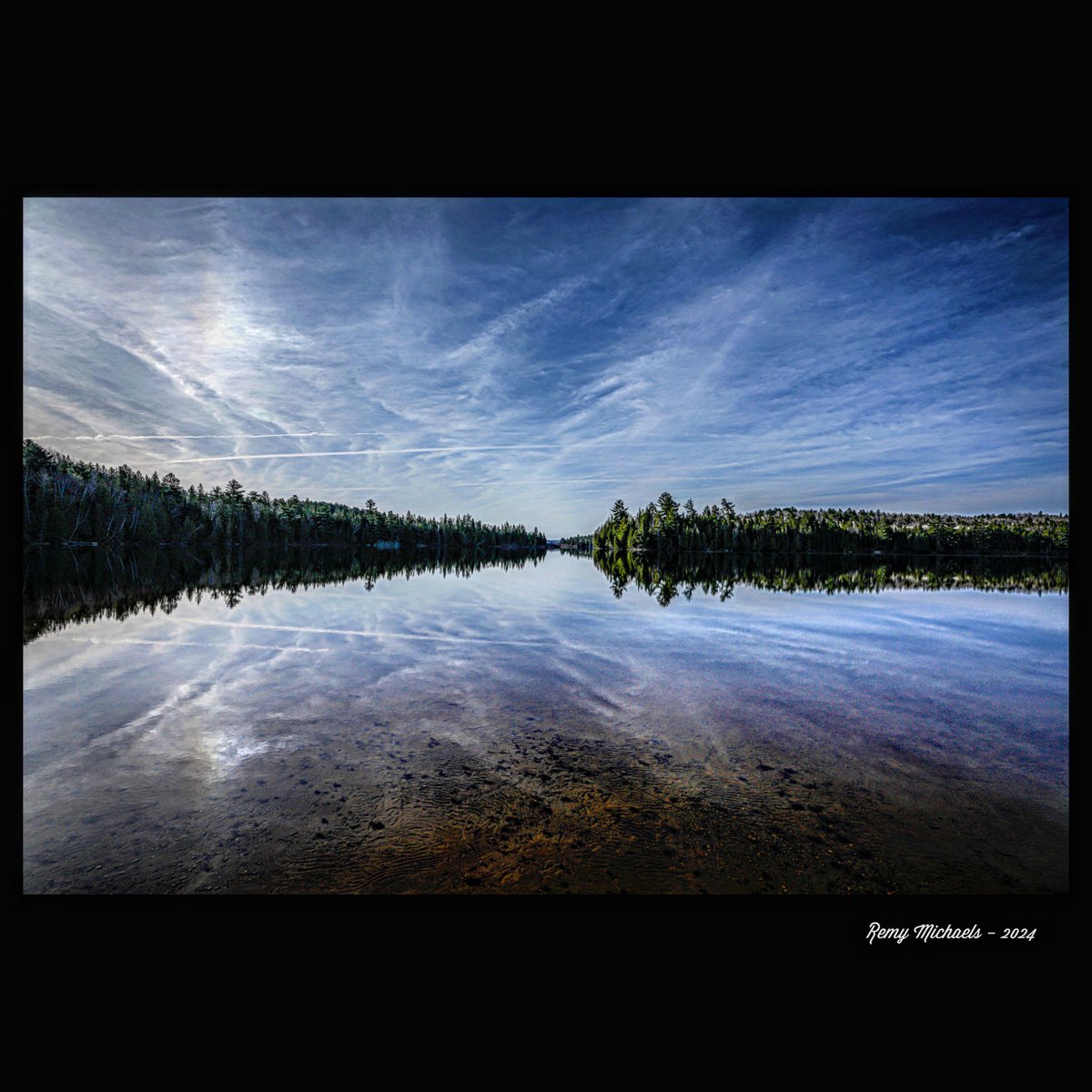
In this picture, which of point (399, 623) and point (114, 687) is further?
point (399, 623)

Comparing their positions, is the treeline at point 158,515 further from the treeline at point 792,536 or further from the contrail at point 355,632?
the treeline at point 792,536

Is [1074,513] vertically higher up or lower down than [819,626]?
higher up

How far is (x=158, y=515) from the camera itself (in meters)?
98.9

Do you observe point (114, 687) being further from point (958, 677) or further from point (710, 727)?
point (958, 677)

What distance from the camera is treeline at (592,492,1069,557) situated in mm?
135000

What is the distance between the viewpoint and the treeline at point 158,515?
77.3 meters

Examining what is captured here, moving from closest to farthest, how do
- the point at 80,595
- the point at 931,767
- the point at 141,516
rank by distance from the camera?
the point at 931,767 < the point at 80,595 < the point at 141,516

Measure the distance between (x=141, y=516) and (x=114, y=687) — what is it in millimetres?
110249

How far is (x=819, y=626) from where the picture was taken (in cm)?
1889

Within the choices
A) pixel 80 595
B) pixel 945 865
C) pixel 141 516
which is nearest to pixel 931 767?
pixel 945 865

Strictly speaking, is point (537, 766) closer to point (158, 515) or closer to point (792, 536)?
point (158, 515)

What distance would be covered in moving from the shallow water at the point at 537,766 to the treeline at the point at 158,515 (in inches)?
1523

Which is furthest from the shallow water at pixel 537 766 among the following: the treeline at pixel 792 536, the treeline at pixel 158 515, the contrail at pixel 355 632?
the treeline at pixel 792 536
